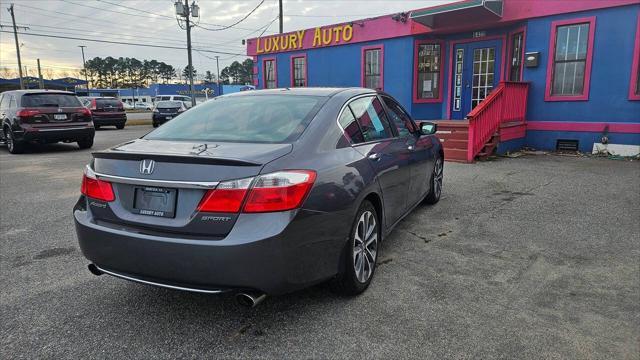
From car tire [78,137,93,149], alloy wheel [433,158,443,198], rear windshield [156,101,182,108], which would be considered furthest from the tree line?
alloy wheel [433,158,443,198]

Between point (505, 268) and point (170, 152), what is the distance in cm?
287

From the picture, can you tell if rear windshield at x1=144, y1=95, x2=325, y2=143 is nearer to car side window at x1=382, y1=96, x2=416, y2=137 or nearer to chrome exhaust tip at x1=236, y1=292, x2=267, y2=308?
chrome exhaust tip at x1=236, y1=292, x2=267, y2=308

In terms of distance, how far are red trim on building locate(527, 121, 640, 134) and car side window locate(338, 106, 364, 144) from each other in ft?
29.7

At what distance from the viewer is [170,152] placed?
2748mm

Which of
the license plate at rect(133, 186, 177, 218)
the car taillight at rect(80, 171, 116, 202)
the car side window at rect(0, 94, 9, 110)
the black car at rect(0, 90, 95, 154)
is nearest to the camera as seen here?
the license plate at rect(133, 186, 177, 218)

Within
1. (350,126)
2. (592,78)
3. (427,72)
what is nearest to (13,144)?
(350,126)

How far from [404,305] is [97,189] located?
2190 mm

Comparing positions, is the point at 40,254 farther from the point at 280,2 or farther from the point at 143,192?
the point at 280,2

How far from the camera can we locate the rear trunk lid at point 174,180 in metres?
2.52

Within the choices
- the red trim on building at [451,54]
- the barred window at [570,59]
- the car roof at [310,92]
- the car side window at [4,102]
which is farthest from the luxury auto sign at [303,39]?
the car roof at [310,92]

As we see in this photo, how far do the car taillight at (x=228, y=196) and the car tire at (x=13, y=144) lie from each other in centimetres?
1143

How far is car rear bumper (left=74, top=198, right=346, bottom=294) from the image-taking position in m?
2.46

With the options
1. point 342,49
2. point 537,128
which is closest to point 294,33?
point 342,49

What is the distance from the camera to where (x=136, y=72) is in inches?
3991
